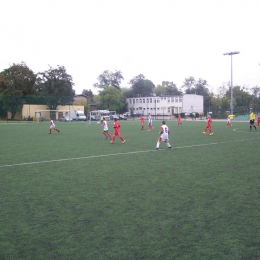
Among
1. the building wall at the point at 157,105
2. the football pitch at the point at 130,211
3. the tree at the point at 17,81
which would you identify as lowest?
the football pitch at the point at 130,211

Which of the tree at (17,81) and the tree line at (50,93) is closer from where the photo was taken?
the tree line at (50,93)

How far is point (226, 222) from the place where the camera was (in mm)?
5555

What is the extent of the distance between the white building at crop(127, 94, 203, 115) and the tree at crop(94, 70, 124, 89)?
20.3 metres

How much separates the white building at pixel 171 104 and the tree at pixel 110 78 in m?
20.3

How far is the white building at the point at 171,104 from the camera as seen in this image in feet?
311

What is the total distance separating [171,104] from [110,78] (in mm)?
35298

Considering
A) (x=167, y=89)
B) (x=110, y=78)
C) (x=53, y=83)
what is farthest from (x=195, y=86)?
(x=53, y=83)

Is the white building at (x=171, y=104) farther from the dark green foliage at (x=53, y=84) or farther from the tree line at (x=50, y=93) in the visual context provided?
the dark green foliage at (x=53, y=84)

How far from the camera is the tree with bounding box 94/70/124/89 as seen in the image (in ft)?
404

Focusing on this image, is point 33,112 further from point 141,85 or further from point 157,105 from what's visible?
point 141,85

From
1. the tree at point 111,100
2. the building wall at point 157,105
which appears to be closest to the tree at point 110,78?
the building wall at point 157,105

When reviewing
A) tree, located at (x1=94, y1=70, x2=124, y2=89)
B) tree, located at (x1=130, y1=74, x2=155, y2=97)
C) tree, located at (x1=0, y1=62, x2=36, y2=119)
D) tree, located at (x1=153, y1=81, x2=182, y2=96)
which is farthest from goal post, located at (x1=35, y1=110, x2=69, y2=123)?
tree, located at (x1=130, y1=74, x2=155, y2=97)

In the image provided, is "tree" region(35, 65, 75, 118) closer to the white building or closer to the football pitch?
the white building

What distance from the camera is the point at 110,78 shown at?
406 ft
